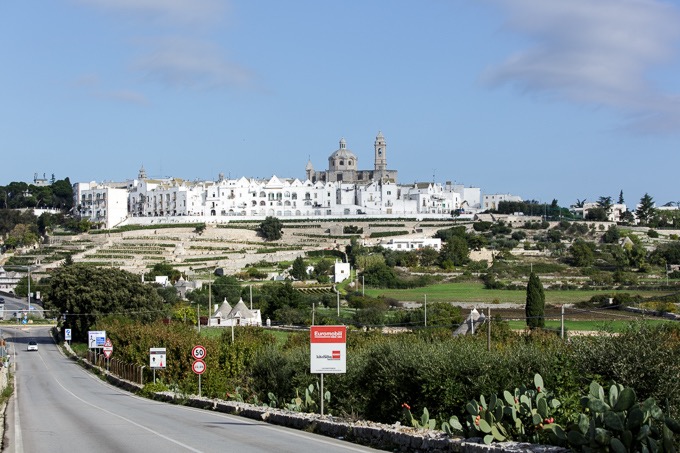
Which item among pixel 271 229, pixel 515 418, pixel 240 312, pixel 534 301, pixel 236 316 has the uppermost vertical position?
pixel 271 229

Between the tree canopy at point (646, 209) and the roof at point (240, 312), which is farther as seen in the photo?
the tree canopy at point (646, 209)

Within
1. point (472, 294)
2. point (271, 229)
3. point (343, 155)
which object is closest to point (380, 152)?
point (343, 155)

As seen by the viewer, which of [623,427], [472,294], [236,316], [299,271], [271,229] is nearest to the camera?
[623,427]

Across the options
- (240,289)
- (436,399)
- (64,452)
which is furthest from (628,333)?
(240,289)

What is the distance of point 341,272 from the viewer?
98.7 metres

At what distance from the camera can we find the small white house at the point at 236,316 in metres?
70.8

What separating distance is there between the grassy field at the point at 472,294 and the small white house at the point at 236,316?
14852 millimetres

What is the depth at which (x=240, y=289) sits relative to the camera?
87875 millimetres

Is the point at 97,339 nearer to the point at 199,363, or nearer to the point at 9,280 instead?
the point at 199,363

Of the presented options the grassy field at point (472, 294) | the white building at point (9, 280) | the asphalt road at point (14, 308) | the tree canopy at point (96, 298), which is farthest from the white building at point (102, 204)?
the tree canopy at point (96, 298)

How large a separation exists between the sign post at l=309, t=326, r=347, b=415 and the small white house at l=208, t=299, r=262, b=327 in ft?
171

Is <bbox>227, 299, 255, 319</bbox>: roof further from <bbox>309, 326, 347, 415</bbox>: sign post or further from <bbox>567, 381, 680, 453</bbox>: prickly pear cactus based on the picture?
<bbox>567, 381, 680, 453</bbox>: prickly pear cactus

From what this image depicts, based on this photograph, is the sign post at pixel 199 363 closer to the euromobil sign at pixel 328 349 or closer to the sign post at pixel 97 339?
the euromobil sign at pixel 328 349

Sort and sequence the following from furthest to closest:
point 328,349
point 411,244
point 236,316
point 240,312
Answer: point 411,244, point 240,312, point 236,316, point 328,349
